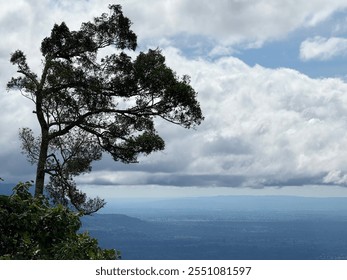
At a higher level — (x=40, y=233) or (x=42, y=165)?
(x=42, y=165)

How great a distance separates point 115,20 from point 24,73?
5.06 m

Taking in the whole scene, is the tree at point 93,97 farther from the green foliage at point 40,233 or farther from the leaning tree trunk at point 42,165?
the green foliage at point 40,233

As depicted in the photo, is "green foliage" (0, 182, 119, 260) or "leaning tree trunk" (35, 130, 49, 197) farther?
"leaning tree trunk" (35, 130, 49, 197)

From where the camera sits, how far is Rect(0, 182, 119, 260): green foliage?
36.9 ft

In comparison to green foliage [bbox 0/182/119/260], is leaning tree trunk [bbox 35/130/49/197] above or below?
above

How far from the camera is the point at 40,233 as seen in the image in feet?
38.8

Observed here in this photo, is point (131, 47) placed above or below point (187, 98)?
above

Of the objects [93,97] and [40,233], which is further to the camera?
[93,97]

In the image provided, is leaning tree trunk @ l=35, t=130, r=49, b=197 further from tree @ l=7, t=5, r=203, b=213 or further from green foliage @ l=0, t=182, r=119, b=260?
green foliage @ l=0, t=182, r=119, b=260

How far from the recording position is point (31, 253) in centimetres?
1117

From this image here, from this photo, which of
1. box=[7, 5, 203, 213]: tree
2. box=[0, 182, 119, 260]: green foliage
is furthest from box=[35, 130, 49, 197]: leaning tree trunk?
box=[0, 182, 119, 260]: green foliage
